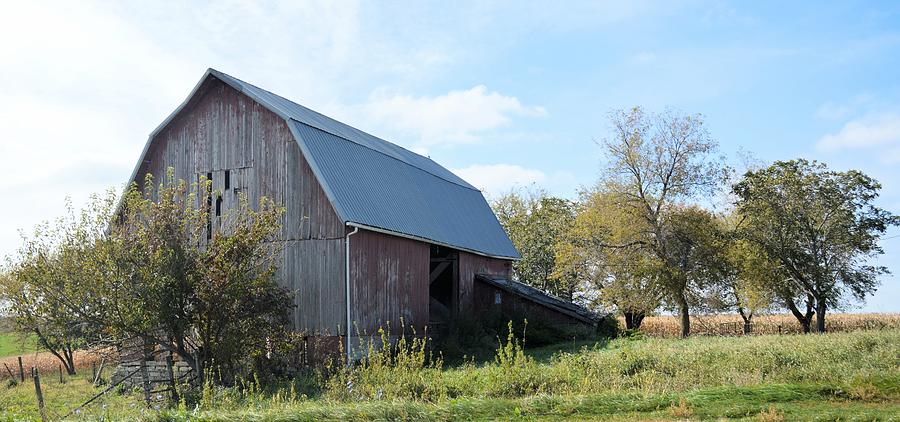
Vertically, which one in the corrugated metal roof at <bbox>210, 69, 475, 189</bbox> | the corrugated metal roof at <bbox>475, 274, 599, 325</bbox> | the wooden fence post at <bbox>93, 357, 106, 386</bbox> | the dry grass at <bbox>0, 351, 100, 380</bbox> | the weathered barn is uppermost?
the corrugated metal roof at <bbox>210, 69, 475, 189</bbox>

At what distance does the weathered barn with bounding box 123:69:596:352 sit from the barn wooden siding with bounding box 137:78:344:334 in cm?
3

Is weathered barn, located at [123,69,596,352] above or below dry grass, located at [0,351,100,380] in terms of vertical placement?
above

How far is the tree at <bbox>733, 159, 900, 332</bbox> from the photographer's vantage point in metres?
27.2

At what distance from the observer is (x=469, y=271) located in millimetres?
27141

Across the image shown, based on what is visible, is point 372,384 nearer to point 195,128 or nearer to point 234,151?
point 234,151

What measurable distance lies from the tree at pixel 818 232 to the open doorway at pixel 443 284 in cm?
1131

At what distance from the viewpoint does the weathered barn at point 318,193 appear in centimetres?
1908

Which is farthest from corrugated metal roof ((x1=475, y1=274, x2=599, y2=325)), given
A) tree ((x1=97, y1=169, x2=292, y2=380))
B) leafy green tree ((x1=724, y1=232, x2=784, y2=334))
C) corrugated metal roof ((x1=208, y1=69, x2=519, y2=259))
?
tree ((x1=97, y1=169, x2=292, y2=380))

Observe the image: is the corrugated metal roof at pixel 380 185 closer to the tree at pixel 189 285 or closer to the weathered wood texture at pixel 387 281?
the weathered wood texture at pixel 387 281

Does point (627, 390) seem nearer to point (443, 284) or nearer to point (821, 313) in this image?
point (443, 284)

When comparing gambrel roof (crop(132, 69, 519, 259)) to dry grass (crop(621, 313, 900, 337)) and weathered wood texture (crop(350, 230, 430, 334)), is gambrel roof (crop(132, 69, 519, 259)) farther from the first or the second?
dry grass (crop(621, 313, 900, 337))

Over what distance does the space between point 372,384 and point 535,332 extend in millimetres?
12843

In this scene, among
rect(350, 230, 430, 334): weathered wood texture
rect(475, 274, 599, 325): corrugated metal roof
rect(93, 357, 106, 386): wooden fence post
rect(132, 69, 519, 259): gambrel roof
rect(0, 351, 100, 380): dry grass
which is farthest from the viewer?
rect(0, 351, 100, 380): dry grass

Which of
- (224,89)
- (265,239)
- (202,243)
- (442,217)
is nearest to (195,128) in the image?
(224,89)
